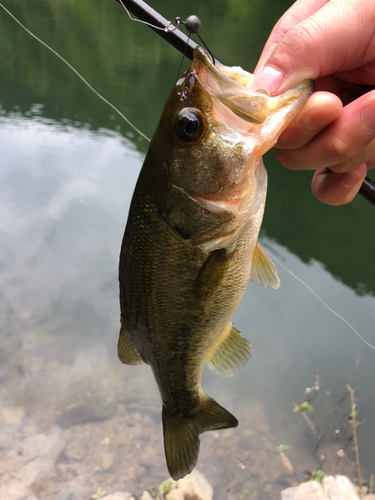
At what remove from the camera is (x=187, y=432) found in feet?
5.02

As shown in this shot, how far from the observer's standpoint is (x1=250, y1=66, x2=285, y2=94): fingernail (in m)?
1.06

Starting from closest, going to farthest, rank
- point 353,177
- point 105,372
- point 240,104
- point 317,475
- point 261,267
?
point 240,104
point 261,267
point 353,177
point 317,475
point 105,372

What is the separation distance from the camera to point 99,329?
408 cm

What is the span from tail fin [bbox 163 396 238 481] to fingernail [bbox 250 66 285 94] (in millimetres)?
1224

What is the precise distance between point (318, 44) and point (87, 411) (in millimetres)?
3275

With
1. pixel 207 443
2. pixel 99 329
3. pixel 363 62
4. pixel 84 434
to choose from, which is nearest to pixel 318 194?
pixel 363 62

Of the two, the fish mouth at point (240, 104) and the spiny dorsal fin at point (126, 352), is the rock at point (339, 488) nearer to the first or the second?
the spiny dorsal fin at point (126, 352)

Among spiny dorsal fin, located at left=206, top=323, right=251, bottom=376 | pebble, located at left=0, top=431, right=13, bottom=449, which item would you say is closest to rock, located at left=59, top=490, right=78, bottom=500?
pebble, located at left=0, top=431, right=13, bottom=449

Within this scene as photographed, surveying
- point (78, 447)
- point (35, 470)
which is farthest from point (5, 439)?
point (78, 447)

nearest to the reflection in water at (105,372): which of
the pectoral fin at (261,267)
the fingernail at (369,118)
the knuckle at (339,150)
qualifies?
the pectoral fin at (261,267)

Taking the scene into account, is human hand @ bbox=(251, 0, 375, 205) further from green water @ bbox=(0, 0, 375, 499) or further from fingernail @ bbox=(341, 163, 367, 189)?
green water @ bbox=(0, 0, 375, 499)

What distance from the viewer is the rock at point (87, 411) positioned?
10.7ft

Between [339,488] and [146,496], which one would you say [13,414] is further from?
[339,488]

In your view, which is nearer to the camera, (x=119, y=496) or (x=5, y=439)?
(x=119, y=496)
